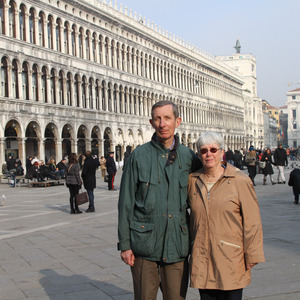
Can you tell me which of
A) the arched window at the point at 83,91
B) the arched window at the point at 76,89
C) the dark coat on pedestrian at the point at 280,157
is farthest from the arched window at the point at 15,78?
the dark coat on pedestrian at the point at 280,157

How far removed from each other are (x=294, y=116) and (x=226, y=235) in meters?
165

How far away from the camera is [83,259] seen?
8.00 m

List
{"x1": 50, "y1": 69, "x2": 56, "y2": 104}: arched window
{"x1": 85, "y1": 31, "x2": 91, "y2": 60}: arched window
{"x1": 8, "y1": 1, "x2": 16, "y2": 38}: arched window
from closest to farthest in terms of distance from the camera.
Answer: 1. {"x1": 8, "y1": 1, "x2": 16, "y2": 38}: arched window
2. {"x1": 50, "y1": 69, "x2": 56, "y2": 104}: arched window
3. {"x1": 85, "y1": 31, "x2": 91, "y2": 60}: arched window

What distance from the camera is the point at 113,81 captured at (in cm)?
5197

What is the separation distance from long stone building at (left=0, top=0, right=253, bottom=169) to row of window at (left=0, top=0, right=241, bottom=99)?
0.08 metres

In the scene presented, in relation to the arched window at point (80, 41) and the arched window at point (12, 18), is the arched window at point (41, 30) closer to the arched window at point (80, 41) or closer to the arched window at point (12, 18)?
the arched window at point (12, 18)

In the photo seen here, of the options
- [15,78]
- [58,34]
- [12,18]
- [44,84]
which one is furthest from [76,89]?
[12,18]

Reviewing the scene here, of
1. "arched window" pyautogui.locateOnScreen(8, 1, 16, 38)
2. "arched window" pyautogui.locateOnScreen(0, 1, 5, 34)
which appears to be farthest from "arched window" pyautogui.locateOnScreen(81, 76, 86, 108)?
"arched window" pyautogui.locateOnScreen(0, 1, 5, 34)

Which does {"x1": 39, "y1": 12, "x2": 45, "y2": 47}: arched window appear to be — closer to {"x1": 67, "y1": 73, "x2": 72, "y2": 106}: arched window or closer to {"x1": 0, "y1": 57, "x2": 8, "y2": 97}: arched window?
{"x1": 67, "y1": 73, "x2": 72, "y2": 106}: arched window

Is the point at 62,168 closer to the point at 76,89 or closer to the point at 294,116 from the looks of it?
the point at 76,89

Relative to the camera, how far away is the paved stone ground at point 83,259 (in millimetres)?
6168

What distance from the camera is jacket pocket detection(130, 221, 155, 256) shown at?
13.1 ft

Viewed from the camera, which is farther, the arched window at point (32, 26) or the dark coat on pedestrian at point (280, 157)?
the arched window at point (32, 26)

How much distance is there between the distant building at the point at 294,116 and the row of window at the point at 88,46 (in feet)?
297
